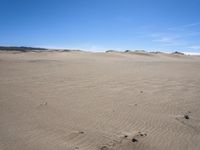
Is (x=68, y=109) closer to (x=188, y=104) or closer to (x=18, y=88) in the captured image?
(x=18, y=88)

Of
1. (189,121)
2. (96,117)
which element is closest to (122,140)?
(96,117)

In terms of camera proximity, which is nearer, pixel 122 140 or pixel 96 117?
pixel 122 140

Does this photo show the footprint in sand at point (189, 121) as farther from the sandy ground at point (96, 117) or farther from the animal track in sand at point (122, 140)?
the animal track in sand at point (122, 140)

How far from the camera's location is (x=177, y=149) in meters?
4.02

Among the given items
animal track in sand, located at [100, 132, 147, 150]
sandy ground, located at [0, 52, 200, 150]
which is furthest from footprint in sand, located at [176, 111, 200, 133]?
animal track in sand, located at [100, 132, 147, 150]

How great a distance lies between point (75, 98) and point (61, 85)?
1.79 m

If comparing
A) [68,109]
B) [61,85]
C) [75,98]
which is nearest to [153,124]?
[68,109]

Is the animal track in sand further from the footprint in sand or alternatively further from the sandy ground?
the footprint in sand

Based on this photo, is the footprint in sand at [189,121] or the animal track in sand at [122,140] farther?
the footprint in sand at [189,121]

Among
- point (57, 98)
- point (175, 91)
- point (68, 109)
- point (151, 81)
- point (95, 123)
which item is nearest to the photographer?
point (95, 123)

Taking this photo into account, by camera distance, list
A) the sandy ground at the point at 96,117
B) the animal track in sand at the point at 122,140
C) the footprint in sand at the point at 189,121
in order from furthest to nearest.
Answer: the footprint in sand at the point at 189,121 → the sandy ground at the point at 96,117 → the animal track in sand at the point at 122,140

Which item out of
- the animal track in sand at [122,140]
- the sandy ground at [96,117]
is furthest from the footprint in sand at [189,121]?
the animal track in sand at [122,140]

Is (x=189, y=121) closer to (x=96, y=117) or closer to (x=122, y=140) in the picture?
(x=122, y=140)

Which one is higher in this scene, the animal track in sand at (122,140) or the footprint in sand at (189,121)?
the footprint in sand at (189,121)
